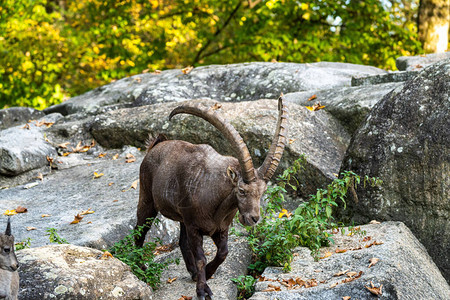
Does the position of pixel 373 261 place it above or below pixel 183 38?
below

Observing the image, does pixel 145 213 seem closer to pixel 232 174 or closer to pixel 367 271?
pixel 232 174

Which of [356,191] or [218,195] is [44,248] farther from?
[356,191]

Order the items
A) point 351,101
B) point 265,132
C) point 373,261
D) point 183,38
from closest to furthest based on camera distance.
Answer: point 373,261
point 265,132
point 351,101
point 183,38

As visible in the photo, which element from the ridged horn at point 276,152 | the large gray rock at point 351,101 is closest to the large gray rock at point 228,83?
the large gray rock at point 351,101

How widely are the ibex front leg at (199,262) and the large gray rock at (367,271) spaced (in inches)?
22.1

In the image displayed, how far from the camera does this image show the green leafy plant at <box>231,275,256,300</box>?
601cm

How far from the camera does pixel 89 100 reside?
13.4 meters

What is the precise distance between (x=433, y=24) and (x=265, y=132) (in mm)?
10514

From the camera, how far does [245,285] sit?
6000 millimetres

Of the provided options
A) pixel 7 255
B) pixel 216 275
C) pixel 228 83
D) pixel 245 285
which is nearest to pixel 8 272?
pixel 7 255

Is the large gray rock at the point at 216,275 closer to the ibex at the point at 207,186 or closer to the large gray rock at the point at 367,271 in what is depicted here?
the ibex at the point at 207,186

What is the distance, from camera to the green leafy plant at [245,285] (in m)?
6.01

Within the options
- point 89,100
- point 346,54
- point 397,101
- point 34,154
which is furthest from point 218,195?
point 346,54

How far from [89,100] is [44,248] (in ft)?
27.3
